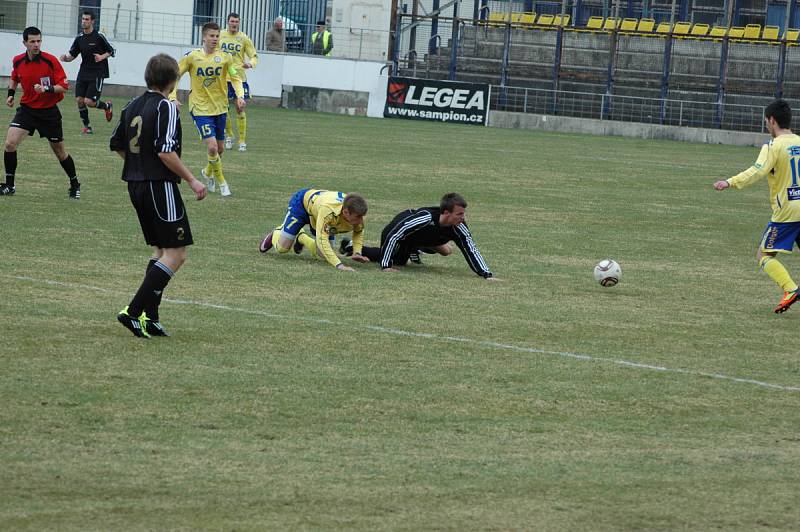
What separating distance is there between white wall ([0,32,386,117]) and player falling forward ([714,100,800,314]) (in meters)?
28.7

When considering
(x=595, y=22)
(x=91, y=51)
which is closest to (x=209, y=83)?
(x=91, y=51)

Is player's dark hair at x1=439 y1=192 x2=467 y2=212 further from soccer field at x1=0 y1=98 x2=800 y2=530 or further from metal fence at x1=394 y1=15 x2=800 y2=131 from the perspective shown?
metal fence at x1=394 y1=15 x2=800 y2=131

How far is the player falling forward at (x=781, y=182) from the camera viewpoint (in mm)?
10383

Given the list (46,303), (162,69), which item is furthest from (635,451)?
(46,303)

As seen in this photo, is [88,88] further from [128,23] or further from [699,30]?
[699,30]

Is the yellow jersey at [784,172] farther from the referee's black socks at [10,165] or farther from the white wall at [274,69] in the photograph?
the white wall at [274,69]

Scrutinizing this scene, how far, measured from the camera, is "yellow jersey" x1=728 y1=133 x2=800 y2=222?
10.4 metres

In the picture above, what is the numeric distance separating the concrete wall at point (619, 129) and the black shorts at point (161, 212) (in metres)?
31.0

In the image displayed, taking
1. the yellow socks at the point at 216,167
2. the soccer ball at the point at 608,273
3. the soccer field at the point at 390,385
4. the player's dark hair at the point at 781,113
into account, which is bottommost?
the soccer field at the point at 390,385

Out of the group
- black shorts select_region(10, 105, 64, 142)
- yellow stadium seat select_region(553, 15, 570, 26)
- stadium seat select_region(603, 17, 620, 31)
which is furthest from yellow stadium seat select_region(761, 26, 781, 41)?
black shorts select_region(10, 105, 64, 142)

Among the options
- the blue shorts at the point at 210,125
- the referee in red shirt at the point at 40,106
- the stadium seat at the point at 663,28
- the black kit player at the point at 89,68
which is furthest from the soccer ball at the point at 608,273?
the stadium seat at the point at 663,28

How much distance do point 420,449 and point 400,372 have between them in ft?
5.24

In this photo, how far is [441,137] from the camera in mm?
30938

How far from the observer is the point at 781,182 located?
1050 cm
